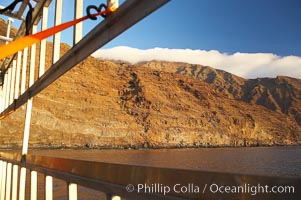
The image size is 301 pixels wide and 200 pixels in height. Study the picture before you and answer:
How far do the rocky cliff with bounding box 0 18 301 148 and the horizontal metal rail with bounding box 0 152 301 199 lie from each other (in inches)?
3411

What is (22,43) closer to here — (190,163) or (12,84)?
(12,84)

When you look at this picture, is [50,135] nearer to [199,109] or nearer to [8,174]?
[199,109]

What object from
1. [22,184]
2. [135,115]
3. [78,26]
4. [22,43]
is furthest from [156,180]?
[135,115]

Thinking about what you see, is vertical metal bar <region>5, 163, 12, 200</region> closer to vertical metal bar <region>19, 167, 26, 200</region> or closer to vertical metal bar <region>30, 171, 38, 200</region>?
vertical metal bar <region>19, 167, 26, 200</region>

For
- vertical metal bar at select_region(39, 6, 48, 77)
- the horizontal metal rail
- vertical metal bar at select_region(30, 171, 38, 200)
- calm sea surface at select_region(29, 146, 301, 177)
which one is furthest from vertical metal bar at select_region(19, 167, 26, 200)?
calm sea surface at select_region(29, 146, 301, 177)

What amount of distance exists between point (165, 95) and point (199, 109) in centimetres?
1916

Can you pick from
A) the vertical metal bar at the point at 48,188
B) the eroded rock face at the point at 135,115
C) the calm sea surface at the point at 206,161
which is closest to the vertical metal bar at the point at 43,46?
the vertical metal bar at the point at 48,188

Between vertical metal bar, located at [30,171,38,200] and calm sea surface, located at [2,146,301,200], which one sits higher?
vertical metal bar, located at [30,171,38,200]

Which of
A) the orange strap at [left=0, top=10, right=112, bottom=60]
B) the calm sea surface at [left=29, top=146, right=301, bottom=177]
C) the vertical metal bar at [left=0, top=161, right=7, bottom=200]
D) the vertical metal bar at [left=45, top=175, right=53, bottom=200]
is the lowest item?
the calm sea surface at [left=29, top=146, right=301, bottom=177]

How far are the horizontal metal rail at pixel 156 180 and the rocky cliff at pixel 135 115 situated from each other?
3411 inches

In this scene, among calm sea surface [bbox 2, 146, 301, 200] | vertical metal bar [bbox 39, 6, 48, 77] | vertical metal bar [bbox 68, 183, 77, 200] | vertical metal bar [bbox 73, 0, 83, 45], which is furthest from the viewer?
calm sea surface [bbox 2, 146, 301, 200]

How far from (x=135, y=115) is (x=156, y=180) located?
13576 centimetres

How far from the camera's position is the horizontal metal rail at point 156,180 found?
3.82 feet

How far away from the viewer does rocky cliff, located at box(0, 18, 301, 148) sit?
4107 inches
